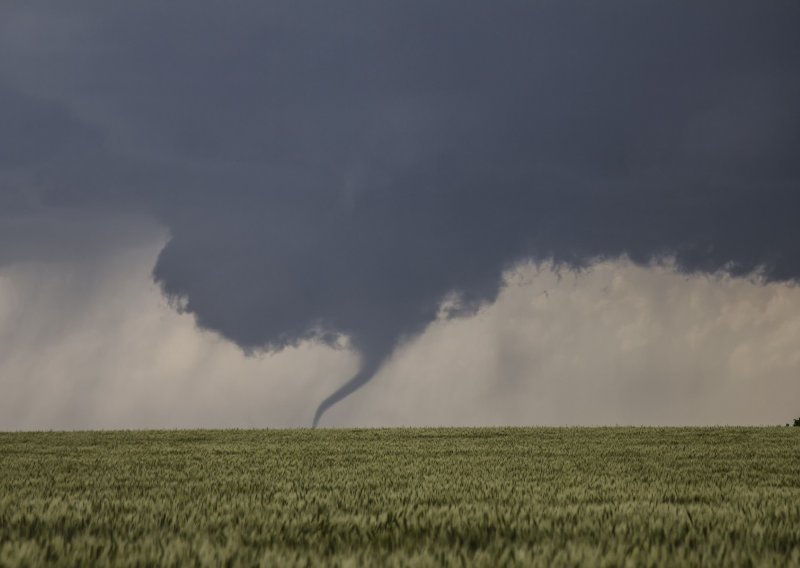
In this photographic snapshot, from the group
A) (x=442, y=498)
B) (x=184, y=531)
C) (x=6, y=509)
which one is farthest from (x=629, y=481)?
(x=6, y=509)

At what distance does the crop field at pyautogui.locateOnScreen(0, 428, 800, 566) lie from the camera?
520cm

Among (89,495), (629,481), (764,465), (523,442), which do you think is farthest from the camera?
(523,442)

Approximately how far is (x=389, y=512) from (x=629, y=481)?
625 cm

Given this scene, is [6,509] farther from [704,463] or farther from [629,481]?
[704,463]

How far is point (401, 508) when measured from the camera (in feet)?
25.5

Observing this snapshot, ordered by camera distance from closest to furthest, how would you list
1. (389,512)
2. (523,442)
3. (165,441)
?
(389,512) → (523,442) → (165,441)

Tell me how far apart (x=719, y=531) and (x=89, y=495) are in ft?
26.6

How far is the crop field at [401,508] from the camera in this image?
17.0ft

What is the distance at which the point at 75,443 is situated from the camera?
82.3 ft

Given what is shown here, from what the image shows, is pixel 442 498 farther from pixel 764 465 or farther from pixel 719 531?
pixel 764 465

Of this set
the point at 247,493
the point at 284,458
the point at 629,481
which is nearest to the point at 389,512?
the point at 247,493

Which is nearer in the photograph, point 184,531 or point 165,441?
point 184,531

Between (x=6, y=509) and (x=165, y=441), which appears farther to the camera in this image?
(x=165, y=441)

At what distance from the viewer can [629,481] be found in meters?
12.0
